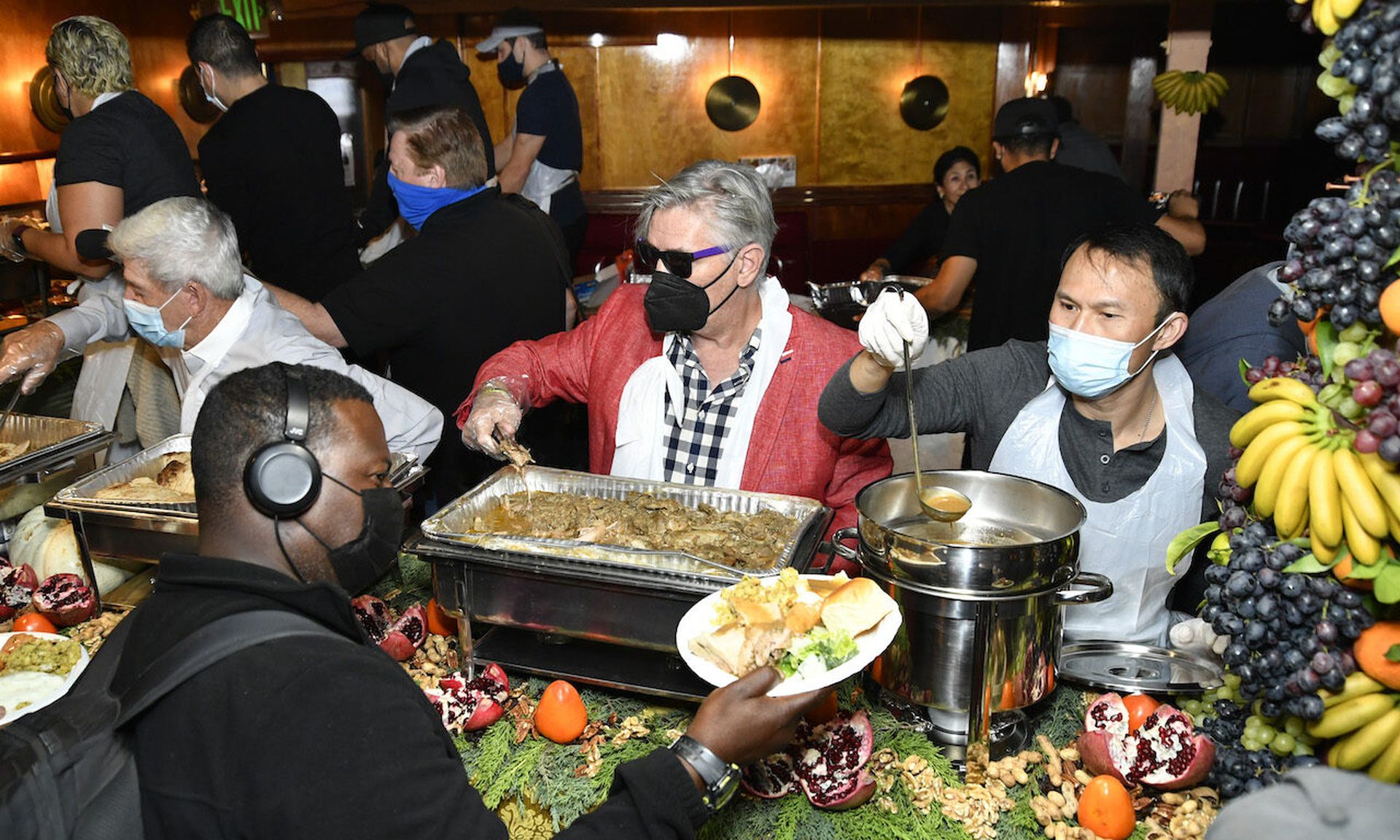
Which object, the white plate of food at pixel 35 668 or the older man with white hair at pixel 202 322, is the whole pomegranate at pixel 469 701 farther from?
the older man with white hair at pixel 202 322

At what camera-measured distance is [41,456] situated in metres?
3.01

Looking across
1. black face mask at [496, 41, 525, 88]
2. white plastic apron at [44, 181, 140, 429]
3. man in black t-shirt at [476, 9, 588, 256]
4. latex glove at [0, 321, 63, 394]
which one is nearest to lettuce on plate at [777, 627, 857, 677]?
latex glove at [0, 321, 63, 394]

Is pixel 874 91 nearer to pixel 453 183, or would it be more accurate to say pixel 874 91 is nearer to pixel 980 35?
pixel 980 35

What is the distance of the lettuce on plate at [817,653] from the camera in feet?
5.64

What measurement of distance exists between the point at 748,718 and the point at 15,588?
2088 millimetres

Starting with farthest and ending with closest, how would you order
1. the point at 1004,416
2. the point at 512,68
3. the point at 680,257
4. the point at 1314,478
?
the point at 512,68 → the point at 680,257 → the point at 1004,416 → the point at 1314,478

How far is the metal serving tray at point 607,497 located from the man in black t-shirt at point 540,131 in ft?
11.5

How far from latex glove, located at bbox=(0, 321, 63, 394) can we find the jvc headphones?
2152 mm

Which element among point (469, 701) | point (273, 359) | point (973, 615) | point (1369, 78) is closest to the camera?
point (1369, 78)

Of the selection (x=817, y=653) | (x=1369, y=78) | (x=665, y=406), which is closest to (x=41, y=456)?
(x=665, y=406)

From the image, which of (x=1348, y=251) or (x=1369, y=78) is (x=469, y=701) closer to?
(x=1348, y=251)

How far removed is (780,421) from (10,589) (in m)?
2.02

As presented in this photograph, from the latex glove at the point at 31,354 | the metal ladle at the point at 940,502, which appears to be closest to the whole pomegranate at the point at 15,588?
the latex glove at the point at 31,354

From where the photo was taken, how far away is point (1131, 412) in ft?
8.57
